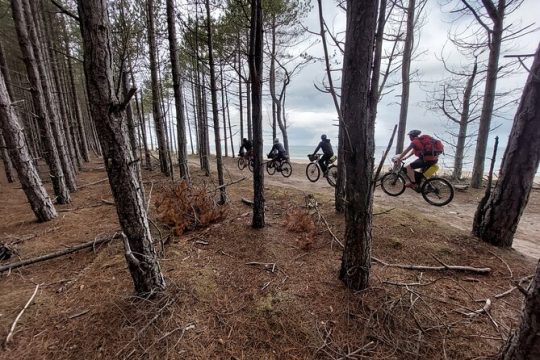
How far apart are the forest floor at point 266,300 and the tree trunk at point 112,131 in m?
0.47

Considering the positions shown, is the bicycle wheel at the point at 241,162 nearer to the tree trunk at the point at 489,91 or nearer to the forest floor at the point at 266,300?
the forest floor at the point at 266,300

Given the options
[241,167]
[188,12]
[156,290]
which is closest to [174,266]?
[156,290]

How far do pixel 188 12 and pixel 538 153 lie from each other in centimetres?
716

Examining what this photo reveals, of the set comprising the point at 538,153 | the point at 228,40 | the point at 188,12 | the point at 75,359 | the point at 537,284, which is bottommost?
the point at 75,359

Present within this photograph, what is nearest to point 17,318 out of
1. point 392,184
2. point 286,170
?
point 392,184

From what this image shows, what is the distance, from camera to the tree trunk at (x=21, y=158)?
4410mm

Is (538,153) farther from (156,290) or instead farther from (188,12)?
(188,12)

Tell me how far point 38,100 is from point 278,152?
7.57 meters

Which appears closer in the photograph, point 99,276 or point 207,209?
point 99,276

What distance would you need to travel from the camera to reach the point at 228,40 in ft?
31.3

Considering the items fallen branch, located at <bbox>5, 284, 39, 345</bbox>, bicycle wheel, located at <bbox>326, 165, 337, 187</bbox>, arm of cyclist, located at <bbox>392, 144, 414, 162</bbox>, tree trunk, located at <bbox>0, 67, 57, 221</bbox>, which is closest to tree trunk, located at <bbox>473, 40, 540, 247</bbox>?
arm of cyclist, located at <bbox>392, 144, 414, 162</bbox>

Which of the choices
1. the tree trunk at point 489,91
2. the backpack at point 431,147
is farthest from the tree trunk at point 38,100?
the tree trunk at point 489,91

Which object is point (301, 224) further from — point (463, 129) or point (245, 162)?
point (463, 129)

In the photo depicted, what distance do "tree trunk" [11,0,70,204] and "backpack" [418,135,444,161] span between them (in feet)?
30.0
